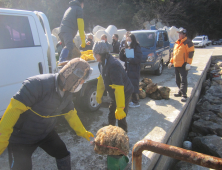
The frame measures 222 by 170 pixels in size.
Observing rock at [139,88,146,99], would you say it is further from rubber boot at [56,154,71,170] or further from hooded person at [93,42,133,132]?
rubber boot at [56,154,71,170]

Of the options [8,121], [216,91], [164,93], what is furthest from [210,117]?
[8,121]

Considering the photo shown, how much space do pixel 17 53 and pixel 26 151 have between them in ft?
5.35

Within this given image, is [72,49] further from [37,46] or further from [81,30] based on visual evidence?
[37,46]

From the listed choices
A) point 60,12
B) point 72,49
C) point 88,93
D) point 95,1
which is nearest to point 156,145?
point 88,93

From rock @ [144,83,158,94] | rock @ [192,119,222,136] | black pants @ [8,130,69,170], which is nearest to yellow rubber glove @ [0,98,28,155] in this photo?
black pants @ [8,130,69,170]

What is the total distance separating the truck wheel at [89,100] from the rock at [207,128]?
9.74 feet

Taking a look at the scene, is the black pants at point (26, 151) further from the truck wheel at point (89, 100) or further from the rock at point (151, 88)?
the rock at point (151, 88)

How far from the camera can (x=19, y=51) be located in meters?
2.78

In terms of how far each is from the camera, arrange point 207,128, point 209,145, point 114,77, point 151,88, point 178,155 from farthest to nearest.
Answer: point 151,88
point 207,128
point 209,145
point 114,77
point 178,155

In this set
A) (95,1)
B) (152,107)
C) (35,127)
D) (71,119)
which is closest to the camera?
(35,127)

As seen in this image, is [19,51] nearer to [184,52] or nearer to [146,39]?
[184,52]

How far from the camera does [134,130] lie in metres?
3.49

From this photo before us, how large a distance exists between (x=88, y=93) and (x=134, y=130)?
1.32 metres

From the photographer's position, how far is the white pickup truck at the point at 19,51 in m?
2.65
